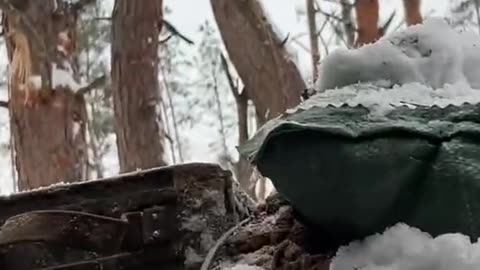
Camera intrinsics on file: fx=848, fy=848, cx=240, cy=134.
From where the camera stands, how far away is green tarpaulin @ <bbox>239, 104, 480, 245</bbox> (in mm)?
970

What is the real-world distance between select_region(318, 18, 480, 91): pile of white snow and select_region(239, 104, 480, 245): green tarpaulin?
15 centimetres

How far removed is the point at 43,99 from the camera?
4.66 m

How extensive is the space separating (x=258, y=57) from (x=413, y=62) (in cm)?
334

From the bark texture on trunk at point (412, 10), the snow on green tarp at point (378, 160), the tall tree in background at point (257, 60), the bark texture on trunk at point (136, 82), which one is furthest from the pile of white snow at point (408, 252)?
the bark texture on trunk at point (412, 10)

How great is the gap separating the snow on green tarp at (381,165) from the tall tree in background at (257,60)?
317 cm

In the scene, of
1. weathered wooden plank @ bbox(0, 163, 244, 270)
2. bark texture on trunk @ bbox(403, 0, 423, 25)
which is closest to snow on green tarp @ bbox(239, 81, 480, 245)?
weathered wooden plank @ bbox(0, 163, 244, 270)

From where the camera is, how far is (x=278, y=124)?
1043mm

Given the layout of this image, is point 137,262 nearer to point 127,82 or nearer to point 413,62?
point 413,62

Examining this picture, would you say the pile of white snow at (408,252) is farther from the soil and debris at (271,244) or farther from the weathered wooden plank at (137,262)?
the weathered wooden plank at (137,262)

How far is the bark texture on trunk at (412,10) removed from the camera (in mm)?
7113

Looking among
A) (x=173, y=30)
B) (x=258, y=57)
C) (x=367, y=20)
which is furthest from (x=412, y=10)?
(x=258, y=57)

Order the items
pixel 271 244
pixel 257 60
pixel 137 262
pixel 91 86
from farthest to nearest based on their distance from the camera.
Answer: pixel 91 86 → pixel 257 60 → pixel 137 262 → pixel 271 244

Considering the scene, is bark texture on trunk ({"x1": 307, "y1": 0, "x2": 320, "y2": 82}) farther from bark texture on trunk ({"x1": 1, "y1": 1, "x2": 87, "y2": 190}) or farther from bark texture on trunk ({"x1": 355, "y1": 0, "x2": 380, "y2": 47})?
bark texture on trunk ({"x1": 1, "y1": 1, "x2": 87, "y2": 190})

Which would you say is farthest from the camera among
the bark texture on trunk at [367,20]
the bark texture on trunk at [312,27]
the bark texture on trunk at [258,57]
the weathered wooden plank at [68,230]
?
the bark texture on trunk at [312,27]
